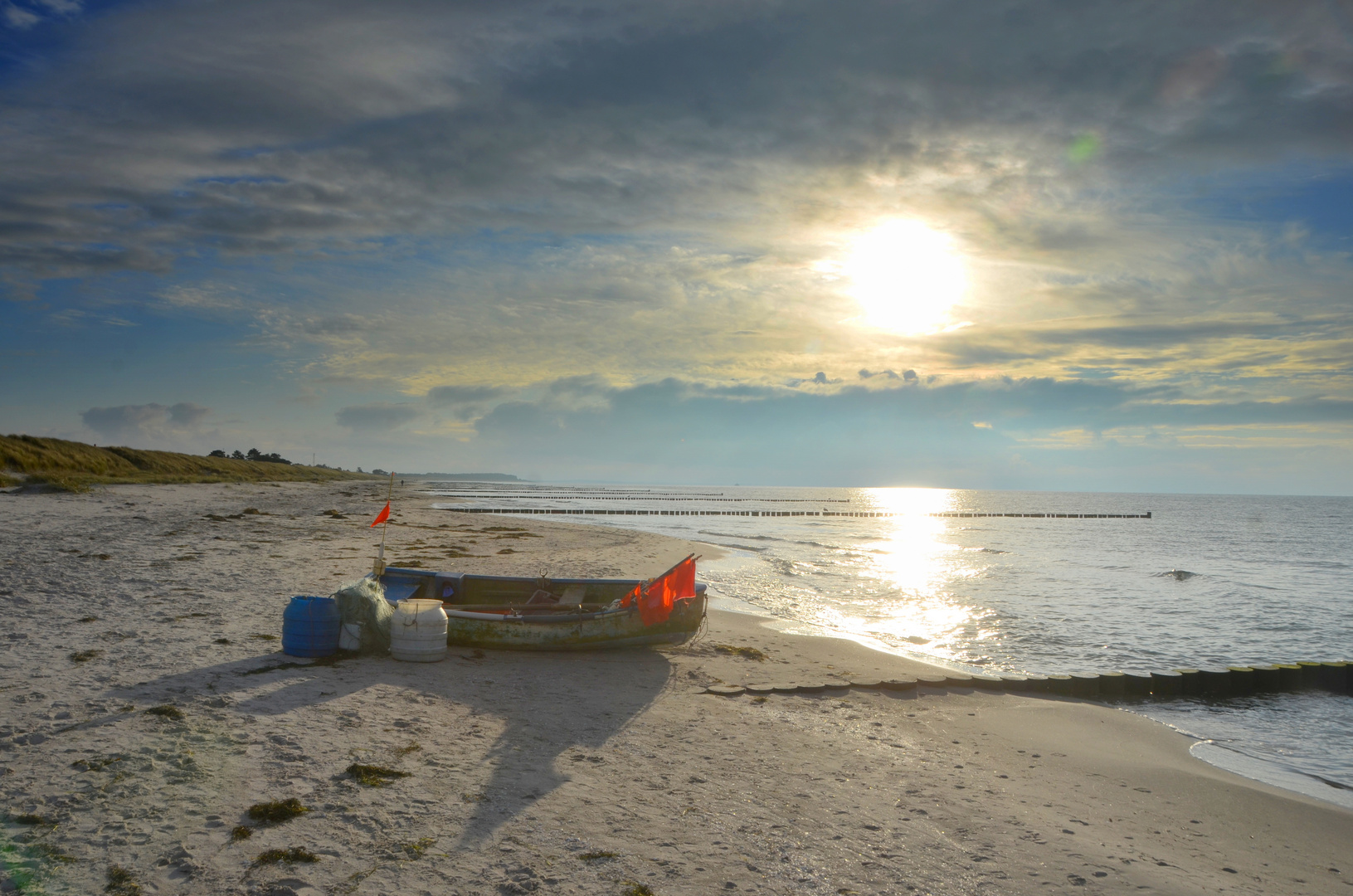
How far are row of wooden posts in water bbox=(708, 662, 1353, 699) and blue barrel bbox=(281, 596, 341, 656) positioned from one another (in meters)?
6.22

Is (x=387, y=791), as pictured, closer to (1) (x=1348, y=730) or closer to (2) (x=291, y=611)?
(2) (x=291, y=611)

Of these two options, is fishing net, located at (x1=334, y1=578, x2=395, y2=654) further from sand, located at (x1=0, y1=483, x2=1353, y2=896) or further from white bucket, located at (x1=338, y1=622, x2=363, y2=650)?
sand, located at (x1=0, y1=483, x2=1353, y2=896)

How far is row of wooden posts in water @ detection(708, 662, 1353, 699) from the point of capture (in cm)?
1264

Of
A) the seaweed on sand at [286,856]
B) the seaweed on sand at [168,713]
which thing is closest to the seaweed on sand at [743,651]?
the seaweed on sand at [168,713]

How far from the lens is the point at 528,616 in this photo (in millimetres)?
13547

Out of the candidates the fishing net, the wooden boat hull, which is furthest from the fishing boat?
the fishing net

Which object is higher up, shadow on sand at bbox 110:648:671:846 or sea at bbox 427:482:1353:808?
shadow on sand at bbox 110:648:671:846

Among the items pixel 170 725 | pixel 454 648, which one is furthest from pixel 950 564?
pixel 170 725

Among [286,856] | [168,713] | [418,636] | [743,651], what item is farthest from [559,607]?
[286,856]

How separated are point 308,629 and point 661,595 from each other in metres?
5.97

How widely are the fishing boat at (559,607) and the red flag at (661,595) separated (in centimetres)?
2

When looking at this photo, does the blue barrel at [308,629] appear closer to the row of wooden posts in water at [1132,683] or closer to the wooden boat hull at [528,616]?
the wooden boat hull at [528,616]

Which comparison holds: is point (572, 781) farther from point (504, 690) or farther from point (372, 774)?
point (504, 690)

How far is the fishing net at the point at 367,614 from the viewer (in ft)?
39.1
